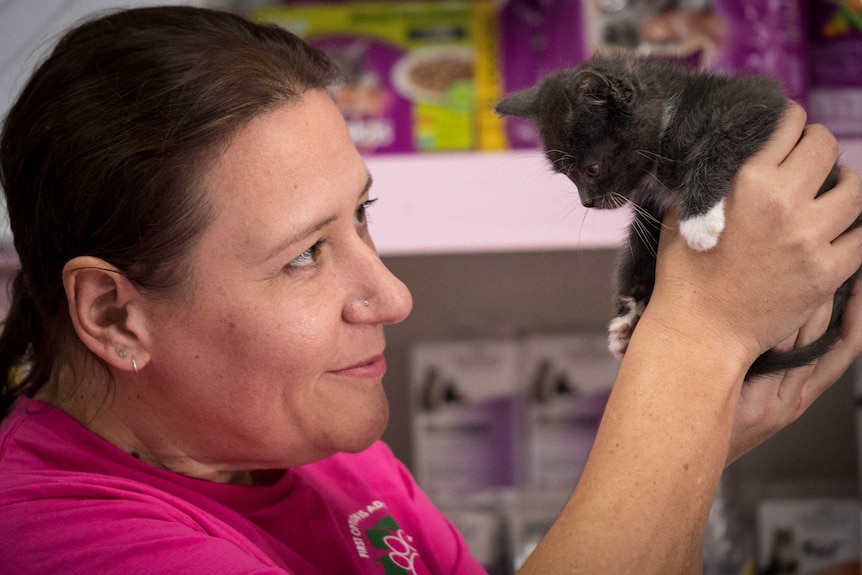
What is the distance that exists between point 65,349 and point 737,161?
767 millimetres

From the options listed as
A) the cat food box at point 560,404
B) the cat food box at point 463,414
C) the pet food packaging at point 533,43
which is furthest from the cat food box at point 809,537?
the pet food packaging at point 533,43

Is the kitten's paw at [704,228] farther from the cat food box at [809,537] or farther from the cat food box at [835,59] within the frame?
the cat food box at [809,537]

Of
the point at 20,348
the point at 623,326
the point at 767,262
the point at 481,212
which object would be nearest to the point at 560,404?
the point at 481,212

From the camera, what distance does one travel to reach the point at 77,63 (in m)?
0.85

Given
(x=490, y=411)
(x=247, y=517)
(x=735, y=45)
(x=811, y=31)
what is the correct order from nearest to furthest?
(x=247, y=517)
(x=735, y=45)
(x=811, y=31)
(x=490, y=411)

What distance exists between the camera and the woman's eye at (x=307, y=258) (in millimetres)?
830

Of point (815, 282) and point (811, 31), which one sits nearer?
point (815, 282)

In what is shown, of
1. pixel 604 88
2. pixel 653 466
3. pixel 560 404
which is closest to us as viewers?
pixel 653 466

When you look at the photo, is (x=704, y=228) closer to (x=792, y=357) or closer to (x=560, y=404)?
(x=792, y=357)

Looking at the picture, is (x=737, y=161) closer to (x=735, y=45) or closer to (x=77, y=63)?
(x=735, y=45)

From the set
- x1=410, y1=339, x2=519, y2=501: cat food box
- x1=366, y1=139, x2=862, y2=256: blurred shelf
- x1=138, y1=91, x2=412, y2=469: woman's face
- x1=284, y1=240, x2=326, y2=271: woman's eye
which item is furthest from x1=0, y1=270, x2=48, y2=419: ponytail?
x1=410, y1=339, x2=519, y2=501: cat food box

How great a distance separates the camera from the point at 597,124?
1.04 metres

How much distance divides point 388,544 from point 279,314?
0.32 metres

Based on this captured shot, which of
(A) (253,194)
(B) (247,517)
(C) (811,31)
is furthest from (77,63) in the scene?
(C) (811,31)
